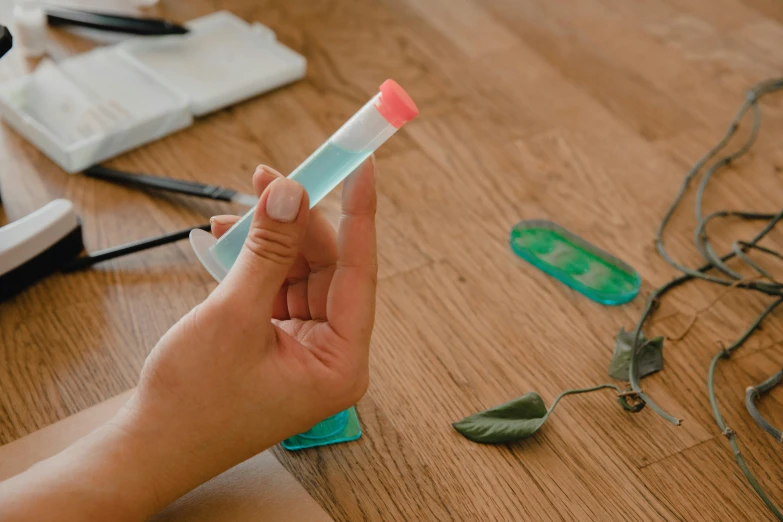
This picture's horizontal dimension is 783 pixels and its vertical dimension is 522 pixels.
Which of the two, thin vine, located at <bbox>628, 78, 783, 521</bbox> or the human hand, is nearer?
the human hand

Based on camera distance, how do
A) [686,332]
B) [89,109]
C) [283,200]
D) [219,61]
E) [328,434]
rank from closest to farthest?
[283,200], [328,434], [686,332], [89,109], [219,61]

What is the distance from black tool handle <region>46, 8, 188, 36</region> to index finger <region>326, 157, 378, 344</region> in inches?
20.8

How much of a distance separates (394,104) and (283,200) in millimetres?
84

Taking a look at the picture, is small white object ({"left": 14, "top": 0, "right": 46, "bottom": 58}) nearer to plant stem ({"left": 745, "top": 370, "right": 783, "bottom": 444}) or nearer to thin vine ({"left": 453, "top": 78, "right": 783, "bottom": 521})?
thin vine ({"left": 453, "top": 78, "right": 783, "bottom": 521})

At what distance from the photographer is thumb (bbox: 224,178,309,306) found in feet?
1.50

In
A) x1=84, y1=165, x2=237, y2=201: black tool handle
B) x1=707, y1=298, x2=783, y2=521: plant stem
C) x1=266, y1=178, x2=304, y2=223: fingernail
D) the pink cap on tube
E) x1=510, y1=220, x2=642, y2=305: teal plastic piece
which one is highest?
the pink cap on tube

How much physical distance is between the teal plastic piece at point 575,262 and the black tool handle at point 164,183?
0.27 m

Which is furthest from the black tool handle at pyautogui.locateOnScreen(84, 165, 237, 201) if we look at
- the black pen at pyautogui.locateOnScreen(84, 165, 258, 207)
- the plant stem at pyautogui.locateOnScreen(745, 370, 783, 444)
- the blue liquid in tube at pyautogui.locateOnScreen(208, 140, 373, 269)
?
the plant stem at pyautogui.locateOnScreen(745, 370, 783, 444)

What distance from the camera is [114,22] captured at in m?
0.96

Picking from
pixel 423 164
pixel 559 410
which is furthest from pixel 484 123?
pixel 559 410

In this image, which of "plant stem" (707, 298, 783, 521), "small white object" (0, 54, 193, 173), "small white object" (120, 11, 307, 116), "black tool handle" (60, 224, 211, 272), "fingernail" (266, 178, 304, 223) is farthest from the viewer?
"small white object" (120, 11, 307, 116)

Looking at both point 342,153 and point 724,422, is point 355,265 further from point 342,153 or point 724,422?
point 724,422

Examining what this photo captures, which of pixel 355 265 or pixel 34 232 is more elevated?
pixel 355 265

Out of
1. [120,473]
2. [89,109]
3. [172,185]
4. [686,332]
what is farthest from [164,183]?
[686,332]
